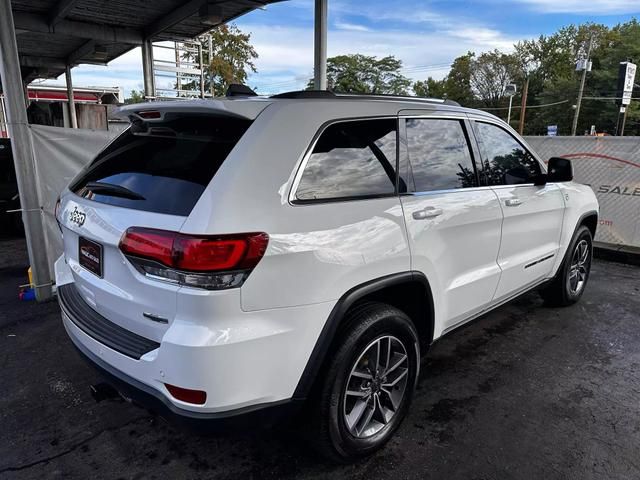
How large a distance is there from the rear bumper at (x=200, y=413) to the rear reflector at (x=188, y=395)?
5cm

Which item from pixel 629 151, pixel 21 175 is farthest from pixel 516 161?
pixel 21 175

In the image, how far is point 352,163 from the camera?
2.34 meters

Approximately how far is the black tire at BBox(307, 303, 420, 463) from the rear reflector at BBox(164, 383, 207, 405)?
58 centimetres

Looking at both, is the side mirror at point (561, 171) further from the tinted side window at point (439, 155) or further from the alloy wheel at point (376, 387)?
the alloy wheel at point (376, 387)

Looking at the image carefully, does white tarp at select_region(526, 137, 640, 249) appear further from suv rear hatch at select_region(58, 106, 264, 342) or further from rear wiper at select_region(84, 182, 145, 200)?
rear wiper at select_region(84, 182, 145, 200)

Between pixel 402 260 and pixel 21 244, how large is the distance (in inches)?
303

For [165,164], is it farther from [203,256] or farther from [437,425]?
[437,425]

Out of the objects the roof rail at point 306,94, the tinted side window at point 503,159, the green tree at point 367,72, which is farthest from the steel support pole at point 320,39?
the green tree at point 367,72

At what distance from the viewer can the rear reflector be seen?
1.84 metres

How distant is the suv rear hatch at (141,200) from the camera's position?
1.91 metres

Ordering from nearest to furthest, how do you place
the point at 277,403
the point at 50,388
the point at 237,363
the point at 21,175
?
the point at 237,363 < the point at 277,403 < the point at 50,388 < the point at 21,175

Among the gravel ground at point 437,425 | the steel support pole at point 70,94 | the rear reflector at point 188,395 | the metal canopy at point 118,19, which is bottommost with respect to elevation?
the gravel ground at point 437,425

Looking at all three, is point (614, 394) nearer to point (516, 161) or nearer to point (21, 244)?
point (516, 161)

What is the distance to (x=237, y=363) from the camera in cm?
183
